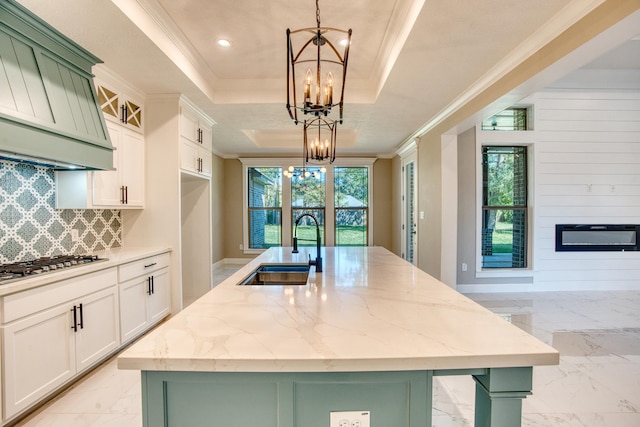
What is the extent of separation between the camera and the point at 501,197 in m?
4.82

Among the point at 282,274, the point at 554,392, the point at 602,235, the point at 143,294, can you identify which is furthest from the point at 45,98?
the point at 602,235

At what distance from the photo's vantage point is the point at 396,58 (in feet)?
8.74

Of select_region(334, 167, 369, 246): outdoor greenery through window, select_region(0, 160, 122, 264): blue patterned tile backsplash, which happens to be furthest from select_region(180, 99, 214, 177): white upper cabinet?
select_region(334, 167, 369, 246): outdoor greenery through window

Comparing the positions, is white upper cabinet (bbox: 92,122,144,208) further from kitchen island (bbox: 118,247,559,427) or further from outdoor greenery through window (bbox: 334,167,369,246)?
outdoor greenery through window (bbox: 334,167,369,246)

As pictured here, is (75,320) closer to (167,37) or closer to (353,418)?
(353,418)

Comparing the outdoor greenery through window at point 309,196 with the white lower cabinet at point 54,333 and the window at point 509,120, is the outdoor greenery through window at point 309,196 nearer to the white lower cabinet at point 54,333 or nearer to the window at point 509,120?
the window at point 509,120

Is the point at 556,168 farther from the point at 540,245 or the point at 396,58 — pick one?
the point at 396,58

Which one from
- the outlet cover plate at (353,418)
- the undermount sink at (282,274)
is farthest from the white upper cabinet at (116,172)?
the outlet cover plate at (353,418)

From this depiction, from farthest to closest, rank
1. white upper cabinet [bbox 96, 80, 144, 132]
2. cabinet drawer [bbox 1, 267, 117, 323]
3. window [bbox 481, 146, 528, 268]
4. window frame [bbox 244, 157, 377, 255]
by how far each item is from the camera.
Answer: window frame [bbox 244, 157, 377, 255] → window [bbox 481, 146, 528, 268] → white upper cabinet [bbox 96, 80, 144, 132] → cabinet drawer [bbox 1, 267, 117, 323]

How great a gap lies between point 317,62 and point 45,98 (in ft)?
6.13

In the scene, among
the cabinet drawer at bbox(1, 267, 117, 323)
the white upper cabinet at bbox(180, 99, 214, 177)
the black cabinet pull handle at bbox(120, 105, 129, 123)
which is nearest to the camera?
the cabinet drawer at bbox(1, 267, 117, 323)

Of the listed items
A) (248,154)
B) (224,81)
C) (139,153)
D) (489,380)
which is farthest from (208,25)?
(248,154)

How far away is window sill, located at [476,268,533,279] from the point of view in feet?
15.4

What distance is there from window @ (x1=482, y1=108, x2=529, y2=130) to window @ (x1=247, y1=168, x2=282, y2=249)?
4.53 meters
